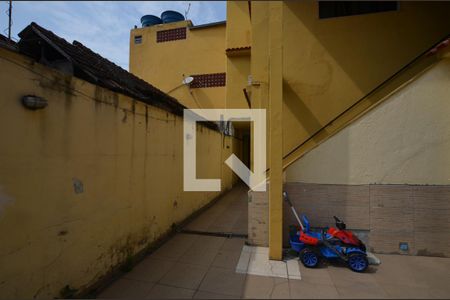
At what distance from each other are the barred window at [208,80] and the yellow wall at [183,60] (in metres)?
0.16

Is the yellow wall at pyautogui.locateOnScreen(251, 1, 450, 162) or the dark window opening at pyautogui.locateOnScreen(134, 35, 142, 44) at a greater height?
the dark window opening at pyautogui.locateOnScreen(134, 35, 142, 44)

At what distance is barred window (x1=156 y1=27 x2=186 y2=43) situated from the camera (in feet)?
36.2

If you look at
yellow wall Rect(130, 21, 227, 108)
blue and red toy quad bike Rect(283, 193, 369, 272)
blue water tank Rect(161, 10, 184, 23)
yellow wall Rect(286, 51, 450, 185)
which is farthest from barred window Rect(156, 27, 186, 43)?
blue and red toy quad bike Rect(283, 193, 369, 272)

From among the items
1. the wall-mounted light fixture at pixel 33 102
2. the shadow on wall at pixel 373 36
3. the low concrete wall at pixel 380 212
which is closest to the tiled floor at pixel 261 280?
the low concrete wall at pixel 380 212

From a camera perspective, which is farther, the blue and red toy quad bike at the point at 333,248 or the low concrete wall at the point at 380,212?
the low concrete wall at the point at 380,212

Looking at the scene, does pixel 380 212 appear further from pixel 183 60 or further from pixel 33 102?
pixel 183 60

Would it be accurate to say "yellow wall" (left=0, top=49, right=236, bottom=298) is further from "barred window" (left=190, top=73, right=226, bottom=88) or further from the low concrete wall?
"barred window" (left=190, top=73, right=226, bottom=88)

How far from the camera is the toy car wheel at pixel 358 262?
3512mm

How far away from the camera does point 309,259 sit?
3.66m

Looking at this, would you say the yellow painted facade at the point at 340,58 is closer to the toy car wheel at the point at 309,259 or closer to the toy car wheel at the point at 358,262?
the toy car wheel at the point at 309,259

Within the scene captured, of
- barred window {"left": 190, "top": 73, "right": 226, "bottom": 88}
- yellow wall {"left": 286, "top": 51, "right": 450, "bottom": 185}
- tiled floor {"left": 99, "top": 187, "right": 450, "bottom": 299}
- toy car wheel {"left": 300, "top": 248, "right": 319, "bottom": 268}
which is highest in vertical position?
barred window {"left": 190, "top": 73, "right": 226, "bottom": 88}

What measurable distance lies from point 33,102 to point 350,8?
6.61 metres

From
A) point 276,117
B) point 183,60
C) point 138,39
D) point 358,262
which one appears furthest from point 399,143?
point 138,39

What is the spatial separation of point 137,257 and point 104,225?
100 cm
